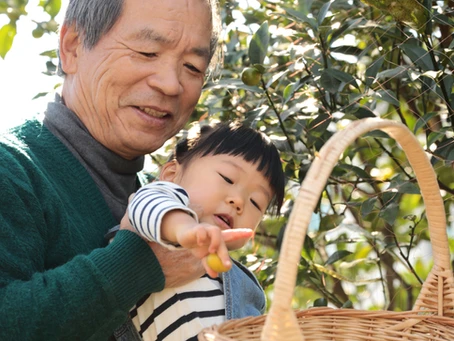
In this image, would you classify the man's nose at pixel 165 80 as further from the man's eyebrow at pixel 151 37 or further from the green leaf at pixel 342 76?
the green leaf at pixel 342 76

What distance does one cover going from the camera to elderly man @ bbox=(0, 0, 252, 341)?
5.35 ft

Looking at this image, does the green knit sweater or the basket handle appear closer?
the basket handle

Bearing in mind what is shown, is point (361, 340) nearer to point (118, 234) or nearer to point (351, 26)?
point (118, 234)

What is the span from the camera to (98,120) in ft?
6.75

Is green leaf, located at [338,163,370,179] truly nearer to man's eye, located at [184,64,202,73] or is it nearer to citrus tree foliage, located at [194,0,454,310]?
citrus tree foliage, located at [194,0,454,310]

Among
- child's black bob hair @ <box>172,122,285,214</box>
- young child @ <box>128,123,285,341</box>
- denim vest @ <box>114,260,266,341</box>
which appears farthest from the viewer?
child's black bob hair @ <box>172,122,285,214</box>

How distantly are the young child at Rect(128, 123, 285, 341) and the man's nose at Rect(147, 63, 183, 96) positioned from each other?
12 centimetres

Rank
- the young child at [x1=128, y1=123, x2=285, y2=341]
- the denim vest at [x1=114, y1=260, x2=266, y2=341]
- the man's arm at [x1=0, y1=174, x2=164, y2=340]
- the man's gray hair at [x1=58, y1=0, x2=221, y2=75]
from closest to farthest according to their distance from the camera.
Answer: the man's arm at [x1=0, y1=174, x2=164, y2=340] → the young child at [x1=128, y1=123, x2=285, y2=341] → the denim vest at [x1=114, y1=260, x2=266, y2=341] → the man's gray hair at [x1=58, y1=0, x2=221, y2=75]

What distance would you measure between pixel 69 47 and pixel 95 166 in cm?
32

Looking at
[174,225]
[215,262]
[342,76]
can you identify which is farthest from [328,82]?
[215,262]

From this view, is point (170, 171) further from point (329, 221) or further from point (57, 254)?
point (329, 221)

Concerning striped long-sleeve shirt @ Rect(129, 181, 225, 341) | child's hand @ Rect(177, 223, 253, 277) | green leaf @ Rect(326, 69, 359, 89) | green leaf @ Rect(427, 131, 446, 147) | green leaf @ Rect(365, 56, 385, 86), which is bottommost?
striped long-sleeve shirt @ Rect(129, 181, 225, 341)

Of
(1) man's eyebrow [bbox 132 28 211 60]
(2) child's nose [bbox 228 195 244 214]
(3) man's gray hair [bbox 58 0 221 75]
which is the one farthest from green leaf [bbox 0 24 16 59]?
(2) child's nose [bbox 228 195 244 214]

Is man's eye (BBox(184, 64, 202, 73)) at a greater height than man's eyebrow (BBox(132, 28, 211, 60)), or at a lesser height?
lesser
